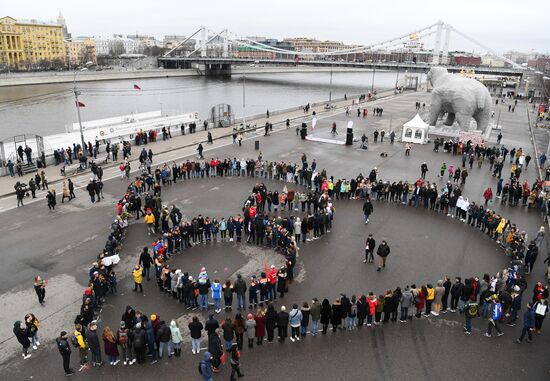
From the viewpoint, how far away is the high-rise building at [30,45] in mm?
128250

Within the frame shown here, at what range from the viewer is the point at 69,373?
9.91m

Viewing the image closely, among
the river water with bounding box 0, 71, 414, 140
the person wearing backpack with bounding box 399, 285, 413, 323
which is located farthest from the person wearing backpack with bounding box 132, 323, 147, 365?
the river water with bounding box 0, 71, 414, 140

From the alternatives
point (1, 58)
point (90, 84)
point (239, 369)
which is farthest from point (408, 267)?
point (1, 58)

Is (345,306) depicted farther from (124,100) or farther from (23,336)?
(124,100)

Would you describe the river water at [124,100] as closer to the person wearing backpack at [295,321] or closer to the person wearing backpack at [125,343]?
the person wearing backpack at [125,343]

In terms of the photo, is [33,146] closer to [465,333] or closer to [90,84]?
[465,333]

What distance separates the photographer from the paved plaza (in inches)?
403

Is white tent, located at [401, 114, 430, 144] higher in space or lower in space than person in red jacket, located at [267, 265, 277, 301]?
higher

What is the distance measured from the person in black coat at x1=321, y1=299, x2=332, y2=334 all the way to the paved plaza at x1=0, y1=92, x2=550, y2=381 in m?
0.31

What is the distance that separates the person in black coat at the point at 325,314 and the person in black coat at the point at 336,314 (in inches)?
4.0

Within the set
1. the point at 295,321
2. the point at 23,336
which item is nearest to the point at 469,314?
the point at 295,321

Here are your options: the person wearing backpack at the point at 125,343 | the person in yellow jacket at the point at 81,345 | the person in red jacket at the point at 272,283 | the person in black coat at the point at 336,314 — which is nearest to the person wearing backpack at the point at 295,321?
the person in black coat at the point at 336,314

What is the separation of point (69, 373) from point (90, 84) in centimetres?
9488

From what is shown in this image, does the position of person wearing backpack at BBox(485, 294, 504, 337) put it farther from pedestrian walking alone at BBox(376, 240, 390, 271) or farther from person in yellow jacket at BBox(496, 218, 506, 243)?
person in yellow jacket at BBox(496, 218, 506, 243)
